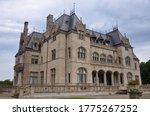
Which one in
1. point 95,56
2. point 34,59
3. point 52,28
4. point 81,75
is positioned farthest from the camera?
point 34,59

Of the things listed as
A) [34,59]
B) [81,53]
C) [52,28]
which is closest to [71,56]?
[81,53]

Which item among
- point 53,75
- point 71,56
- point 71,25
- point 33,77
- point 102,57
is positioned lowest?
point 33,77

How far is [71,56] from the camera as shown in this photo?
1331 inches

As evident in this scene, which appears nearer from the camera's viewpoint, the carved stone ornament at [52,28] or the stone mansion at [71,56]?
the stone mansion at [71,56]

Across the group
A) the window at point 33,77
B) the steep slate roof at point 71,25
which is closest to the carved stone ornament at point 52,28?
the steep slate roof at point 71,25

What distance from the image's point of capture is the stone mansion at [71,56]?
34.4 m

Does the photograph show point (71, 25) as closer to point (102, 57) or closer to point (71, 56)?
point (71, 56)

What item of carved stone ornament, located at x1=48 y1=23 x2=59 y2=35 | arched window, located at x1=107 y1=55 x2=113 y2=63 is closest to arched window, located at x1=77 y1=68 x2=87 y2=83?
arched window, located at x1=107 y1=55 x2=113 y2=63

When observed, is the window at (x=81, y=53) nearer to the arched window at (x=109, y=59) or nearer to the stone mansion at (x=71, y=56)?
the stone mansion at (x=71, y=56)

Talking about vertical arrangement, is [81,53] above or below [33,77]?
above

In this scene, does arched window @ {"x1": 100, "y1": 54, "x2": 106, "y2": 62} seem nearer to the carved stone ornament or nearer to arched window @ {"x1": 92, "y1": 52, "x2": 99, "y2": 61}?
arched window @ {"x1": 92, "y1": 52, "x2": 99, "y2": 61}

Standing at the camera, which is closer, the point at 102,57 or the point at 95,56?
the point at 95,56

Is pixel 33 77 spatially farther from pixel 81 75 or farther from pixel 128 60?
pixel 128 60

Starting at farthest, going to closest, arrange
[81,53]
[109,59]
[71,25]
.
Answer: [109,59], [71,25], [81,53]
